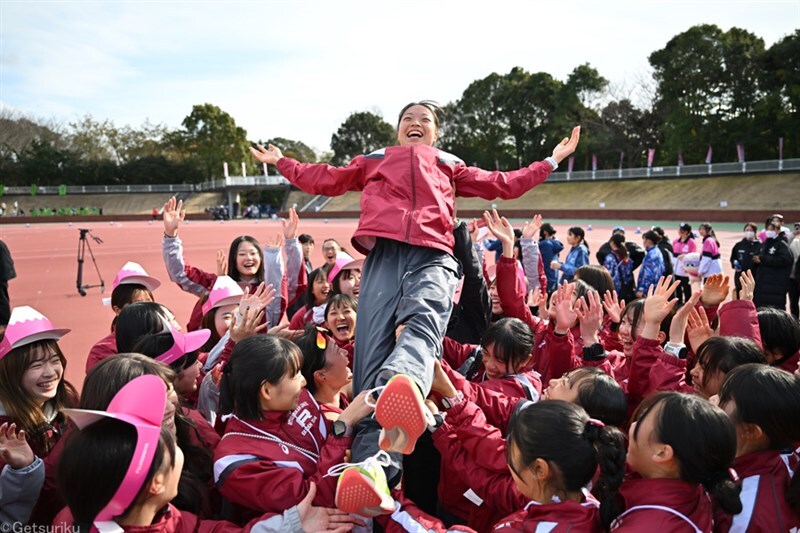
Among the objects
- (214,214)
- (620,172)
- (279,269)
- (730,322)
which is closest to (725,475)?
(730,322)

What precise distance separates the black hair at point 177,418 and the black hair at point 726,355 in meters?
2.27

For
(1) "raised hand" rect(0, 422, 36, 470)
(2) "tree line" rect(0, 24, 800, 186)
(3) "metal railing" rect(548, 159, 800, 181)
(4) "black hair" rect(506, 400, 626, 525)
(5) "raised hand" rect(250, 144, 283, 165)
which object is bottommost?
(1) "raised hand" rect(0, 422, 36, 470)

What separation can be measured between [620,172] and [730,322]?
4160 cm

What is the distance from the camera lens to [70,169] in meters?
54.6

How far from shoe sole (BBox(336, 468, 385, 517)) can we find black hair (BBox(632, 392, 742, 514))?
3.07 feet

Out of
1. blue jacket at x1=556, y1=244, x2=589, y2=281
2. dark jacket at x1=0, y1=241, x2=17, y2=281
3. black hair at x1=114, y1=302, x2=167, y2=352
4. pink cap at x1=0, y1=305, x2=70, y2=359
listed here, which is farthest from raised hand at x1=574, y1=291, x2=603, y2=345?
dark jacket at x1=0, y1=241, x2=17, y2=281

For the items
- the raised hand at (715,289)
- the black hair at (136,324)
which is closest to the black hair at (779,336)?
the raised hand at (715,289)

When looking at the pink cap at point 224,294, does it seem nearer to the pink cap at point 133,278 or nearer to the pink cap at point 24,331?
the pink cap at point 133,278

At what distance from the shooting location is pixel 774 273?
7434mm

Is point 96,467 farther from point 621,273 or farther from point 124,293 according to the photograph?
point 621,273

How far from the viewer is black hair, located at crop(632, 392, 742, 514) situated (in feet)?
5.54

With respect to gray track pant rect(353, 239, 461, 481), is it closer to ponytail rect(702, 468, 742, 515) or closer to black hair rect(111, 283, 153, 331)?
ponytail rect(702, 468, 742, 515)

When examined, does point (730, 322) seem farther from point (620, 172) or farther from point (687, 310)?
point (620, 172)

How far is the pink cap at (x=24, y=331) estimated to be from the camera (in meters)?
2.54
